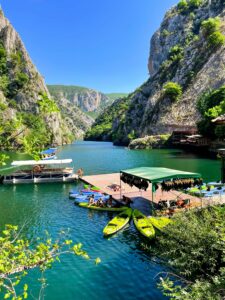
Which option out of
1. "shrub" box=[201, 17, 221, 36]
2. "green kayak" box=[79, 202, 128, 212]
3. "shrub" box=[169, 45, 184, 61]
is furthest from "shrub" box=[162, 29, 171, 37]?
"green kayak" box=[79, 202, 128, 212]

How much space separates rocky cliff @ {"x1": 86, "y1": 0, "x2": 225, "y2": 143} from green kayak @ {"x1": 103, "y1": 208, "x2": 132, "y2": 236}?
94406 millimetres

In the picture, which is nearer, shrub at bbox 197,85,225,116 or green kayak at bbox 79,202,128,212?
green kayak at bbox 79,202,128,212

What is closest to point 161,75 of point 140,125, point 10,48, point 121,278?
point 140,125

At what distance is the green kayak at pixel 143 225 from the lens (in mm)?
22422

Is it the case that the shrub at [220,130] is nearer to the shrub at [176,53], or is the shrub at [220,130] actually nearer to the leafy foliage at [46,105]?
the leafy foliage at [46,105]

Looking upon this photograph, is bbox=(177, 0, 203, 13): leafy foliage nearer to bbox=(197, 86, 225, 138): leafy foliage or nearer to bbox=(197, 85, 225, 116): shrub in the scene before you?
bbox=(197, 86, 225, 138): leafy foliage

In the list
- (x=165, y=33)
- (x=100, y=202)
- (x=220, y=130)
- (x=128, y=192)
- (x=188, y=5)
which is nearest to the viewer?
(x=100, y=202)

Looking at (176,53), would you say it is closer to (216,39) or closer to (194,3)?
(216,39)

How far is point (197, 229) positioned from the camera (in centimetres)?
1407

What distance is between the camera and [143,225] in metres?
24.0

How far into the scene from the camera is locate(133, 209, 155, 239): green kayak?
22422 millimetres

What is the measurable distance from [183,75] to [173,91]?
14.7m

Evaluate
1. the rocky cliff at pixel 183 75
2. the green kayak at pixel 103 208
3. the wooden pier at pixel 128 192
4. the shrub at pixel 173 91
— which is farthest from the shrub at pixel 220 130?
the green kayak at pixel 103 208

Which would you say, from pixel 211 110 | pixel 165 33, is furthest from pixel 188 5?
pixel 211 110
